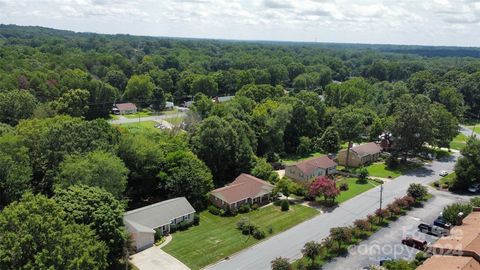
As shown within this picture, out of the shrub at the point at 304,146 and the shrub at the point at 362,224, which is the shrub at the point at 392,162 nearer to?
the shrub at the point at 304,146

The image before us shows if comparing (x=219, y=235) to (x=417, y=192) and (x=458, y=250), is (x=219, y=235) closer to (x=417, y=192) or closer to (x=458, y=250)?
(x=458, y=250)

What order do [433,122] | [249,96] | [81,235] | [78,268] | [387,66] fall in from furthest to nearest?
[387,66] → [249,96] → [433,122] → [81,235] → [78,268]

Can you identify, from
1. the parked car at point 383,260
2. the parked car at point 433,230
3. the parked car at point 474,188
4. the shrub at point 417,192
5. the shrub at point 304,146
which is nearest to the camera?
the parked car at point 383,260

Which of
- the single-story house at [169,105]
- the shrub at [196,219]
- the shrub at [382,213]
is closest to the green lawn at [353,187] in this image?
the shrub at [382,213]

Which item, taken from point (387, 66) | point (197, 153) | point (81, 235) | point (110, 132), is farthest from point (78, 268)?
point (387, 66)

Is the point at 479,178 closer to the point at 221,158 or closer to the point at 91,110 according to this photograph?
the point at 221,158

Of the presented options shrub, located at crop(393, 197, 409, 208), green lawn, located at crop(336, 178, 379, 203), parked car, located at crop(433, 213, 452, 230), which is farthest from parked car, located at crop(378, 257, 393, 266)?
green lawn, located at crop(336, 178, 379, 203)

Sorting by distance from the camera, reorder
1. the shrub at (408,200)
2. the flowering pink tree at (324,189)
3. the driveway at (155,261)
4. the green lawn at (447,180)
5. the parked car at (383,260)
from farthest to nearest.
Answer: the green lawn at (447,180) → the flowering pink tree at (324,189) → the shrub at (408,200) → the parked car at (383,260) → the driveway at (155,261)
